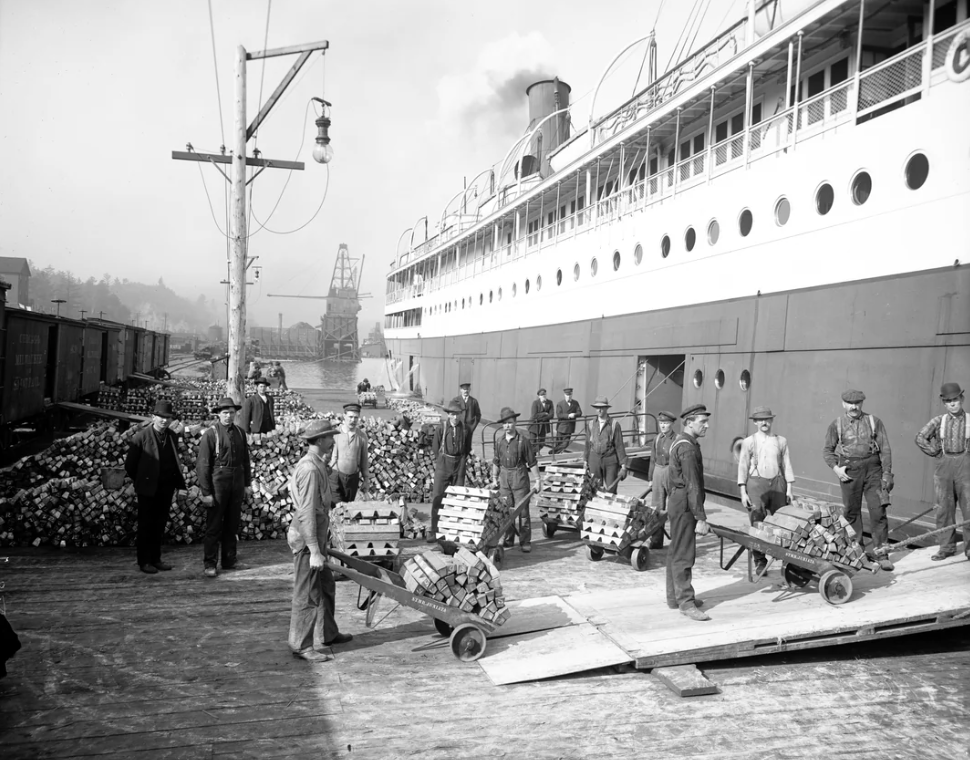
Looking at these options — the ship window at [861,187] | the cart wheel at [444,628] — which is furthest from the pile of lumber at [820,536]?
the ship window at [861,187]

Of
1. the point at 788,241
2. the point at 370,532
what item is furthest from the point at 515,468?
the point at 788,241

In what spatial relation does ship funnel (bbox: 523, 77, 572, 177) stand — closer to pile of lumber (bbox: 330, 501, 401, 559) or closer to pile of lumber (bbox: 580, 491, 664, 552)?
pile of lumber (bbox: 580, 491, 664, 552)

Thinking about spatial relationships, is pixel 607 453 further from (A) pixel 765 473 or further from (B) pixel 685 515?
(B) pixel 685 515

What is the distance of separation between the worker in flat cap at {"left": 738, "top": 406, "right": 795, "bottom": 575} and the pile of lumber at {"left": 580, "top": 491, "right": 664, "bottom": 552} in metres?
1.18

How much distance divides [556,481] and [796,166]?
23.9 feet

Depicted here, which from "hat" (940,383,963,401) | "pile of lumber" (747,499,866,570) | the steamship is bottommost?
"pile of lumber" (747,499,866,570)

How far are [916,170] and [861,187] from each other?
3.36ft

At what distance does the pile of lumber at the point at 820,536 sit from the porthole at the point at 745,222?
312 inches

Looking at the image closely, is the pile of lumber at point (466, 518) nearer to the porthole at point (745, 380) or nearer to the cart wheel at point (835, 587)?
the cart wheel at point (835, 587)

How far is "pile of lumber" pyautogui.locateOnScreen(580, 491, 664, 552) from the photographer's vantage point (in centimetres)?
828

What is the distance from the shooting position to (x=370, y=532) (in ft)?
22.2

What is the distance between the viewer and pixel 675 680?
508cm

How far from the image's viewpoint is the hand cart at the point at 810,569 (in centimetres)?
633

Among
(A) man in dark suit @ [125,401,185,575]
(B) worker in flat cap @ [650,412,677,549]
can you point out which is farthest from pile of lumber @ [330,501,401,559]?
(B) worker in flat cap @ [650,412,677,549]
